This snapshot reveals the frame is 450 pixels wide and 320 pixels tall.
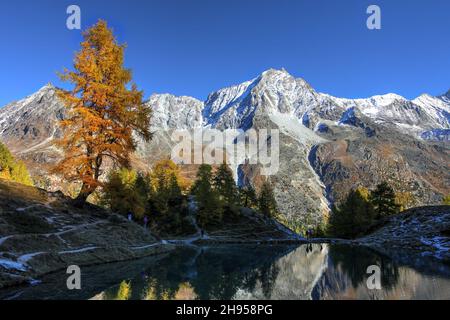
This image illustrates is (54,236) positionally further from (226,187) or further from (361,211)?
(361,211)

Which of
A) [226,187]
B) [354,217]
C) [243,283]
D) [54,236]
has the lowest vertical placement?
[354,217]

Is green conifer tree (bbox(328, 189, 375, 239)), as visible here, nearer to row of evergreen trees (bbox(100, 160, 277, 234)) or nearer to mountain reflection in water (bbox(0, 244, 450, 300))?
row of evergreen trees (bbox(100, 160, 277, 234))

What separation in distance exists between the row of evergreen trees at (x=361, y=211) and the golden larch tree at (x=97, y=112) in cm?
5142

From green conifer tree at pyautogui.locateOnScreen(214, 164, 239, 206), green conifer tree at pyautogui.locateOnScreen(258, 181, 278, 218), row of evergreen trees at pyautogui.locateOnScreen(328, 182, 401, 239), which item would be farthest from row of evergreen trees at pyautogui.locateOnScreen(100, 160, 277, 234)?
row of evergreen trees at pyautogui.locateOnScreen(328, 182, 401, 239)

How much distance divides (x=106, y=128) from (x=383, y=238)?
39059mm

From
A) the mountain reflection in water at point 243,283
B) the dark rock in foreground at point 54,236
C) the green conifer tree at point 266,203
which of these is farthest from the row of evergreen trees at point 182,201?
the mountain reflection in water at point 243,283

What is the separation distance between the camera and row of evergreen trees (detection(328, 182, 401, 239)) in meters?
67.9

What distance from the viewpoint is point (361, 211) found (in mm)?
67750

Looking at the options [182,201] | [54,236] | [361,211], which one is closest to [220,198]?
[182,201]

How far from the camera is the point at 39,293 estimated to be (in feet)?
43.8

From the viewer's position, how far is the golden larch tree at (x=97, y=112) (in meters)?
28.2

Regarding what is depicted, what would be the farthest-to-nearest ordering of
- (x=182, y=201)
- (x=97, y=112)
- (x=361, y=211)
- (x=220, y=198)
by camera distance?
1. (x=220, y=198)
2. (x=182, y=201)
3. (x=361, y=211)
4. (x=97, y=112)

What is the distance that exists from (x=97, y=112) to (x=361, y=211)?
55027 mm

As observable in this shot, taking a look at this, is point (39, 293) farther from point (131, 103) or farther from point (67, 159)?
point (131, 103)
